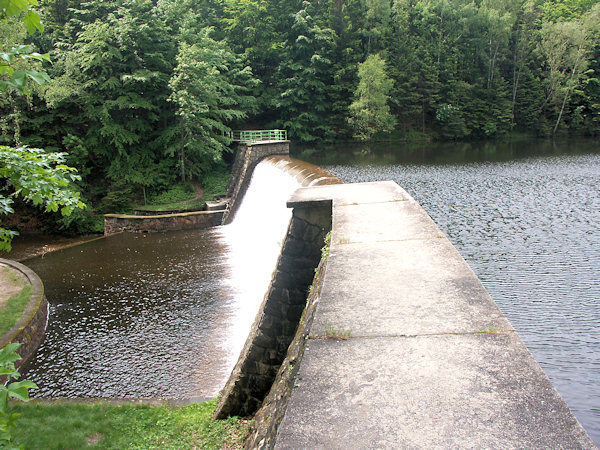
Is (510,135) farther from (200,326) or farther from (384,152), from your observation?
(200,326)

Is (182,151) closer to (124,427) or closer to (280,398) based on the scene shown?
(124,427)

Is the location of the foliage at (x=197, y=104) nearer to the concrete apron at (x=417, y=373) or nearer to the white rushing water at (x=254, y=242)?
the white rushing water at (x=254, y=242)

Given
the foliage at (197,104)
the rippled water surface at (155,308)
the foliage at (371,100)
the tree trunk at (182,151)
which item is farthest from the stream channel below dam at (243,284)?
the foliage at (371,100)

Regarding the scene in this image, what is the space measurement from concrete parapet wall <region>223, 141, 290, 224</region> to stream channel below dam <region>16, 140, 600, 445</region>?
0.83 m

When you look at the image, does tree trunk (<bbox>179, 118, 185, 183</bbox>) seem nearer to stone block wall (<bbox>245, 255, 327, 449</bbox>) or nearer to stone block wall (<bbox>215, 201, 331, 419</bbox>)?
stone block wall (<bbox>215, 201, 331, 419</bbox>)

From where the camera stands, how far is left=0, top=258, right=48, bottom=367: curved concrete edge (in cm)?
853

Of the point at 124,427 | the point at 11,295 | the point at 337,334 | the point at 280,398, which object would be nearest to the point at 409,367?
the point at 337,334

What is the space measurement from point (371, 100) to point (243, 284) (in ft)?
88.4

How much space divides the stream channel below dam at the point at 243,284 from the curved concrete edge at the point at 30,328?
23 cm

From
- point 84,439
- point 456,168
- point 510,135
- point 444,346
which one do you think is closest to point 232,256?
point 84,439

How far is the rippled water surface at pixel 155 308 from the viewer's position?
7.66 metres

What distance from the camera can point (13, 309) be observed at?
980 cm

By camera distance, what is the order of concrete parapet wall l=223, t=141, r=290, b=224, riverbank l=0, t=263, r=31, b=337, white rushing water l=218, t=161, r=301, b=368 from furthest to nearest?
1. concrete parapet wall l=223, t=141, r=290, b=224
2. white rushing water l=218, t=161, r=301, b=368
3. riverbank l=0, t=263, r=31, b=337

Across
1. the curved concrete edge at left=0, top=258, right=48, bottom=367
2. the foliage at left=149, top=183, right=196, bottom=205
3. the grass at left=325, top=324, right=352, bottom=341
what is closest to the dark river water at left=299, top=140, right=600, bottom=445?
the grass at left=325, top=324, right=352, bottom=341
